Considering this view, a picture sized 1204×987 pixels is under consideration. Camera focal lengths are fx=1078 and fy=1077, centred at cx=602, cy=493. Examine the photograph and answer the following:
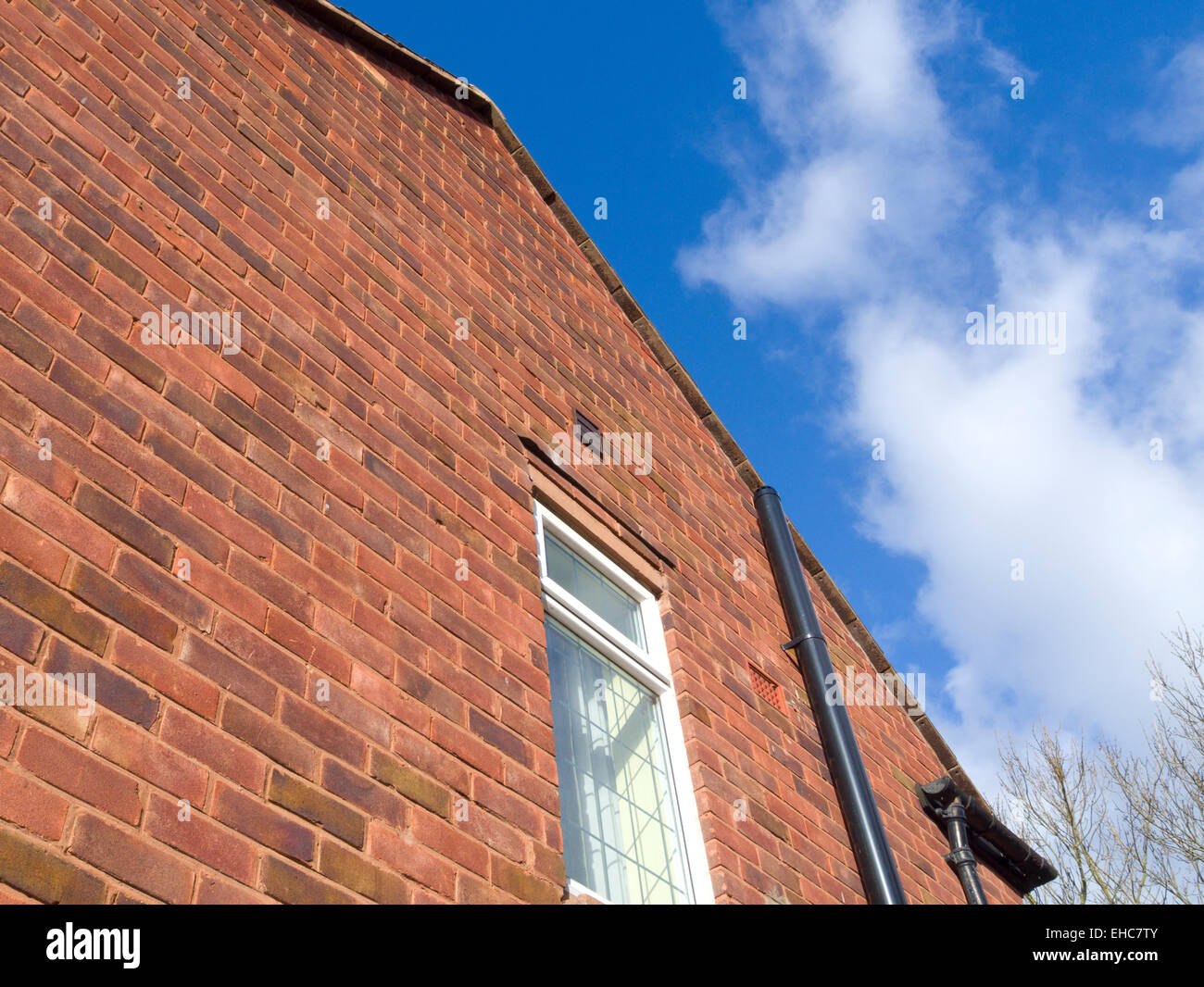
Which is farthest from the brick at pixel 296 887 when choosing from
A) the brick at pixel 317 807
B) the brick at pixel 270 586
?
the brick at pixel 270 586

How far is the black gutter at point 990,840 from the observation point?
6.02 metres

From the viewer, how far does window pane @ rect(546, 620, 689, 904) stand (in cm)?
372

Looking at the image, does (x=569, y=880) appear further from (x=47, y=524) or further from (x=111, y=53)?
(x=111, y=53)

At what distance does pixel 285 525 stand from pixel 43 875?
1.27m

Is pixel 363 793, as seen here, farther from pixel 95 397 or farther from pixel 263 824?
pixel 95 397

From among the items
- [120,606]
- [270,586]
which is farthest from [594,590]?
[120,606]

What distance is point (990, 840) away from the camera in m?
6.27

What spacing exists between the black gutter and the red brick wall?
0.42 metres

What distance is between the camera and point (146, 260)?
3281 millimetres

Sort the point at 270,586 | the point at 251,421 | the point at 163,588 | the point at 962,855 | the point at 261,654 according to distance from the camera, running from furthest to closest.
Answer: the point at 962,855, the point at 251,421, the point at 270,586, the point at 261,654, the point at 163,588

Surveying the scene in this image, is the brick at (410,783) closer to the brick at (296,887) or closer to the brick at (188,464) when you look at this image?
the brick at (296,887)

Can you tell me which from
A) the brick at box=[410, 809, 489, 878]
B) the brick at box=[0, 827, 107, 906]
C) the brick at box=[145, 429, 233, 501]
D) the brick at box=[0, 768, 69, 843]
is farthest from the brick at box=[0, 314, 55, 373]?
the brick at box=[410, 809, 489, 878]
